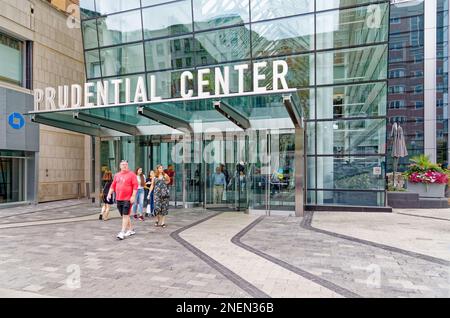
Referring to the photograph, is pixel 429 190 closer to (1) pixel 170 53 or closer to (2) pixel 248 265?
(2) pixel 248 265

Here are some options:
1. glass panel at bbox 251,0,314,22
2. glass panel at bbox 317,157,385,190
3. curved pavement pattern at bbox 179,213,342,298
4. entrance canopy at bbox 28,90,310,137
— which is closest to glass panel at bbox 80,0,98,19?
entrance canopy at bbox 28,90,310,137

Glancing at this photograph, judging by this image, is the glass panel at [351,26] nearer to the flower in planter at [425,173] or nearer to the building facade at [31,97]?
the flower in planter at [425,173]

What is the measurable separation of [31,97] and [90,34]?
4345 millimetres

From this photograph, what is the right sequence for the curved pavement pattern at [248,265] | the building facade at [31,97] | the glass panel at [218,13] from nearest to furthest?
the curved pavement pattern at [248,265], the glass panel at [218,13], the building facade at [31,97]

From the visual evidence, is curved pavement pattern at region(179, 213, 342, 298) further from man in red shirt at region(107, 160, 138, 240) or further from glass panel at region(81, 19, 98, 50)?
glass panel at region(81, 19, 98, 50)

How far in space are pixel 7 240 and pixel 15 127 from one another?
870cm

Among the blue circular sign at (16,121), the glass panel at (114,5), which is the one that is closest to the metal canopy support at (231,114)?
the glass panel at (114,5)

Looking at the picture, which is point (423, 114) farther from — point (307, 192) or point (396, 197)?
point (307, 192)

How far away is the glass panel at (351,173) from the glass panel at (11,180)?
540 inches

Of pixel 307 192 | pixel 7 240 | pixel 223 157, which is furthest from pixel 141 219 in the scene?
pixel 307 192

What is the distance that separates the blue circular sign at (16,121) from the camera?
1423 cm

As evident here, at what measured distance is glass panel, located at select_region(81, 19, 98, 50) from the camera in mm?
16422

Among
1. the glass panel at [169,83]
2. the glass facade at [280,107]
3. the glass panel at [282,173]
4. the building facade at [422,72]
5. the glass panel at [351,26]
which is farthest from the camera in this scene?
the building facade at [422,72]

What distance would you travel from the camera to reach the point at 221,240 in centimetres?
754
